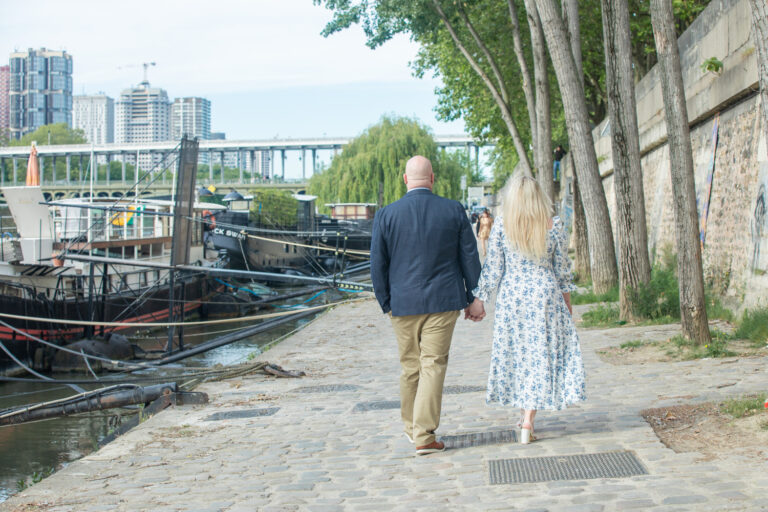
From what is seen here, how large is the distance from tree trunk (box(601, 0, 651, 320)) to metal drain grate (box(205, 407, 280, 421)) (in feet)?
20.3

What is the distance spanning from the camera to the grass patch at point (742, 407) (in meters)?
5.87

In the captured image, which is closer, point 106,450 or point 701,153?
point 106,450

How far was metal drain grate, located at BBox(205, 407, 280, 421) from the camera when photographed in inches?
313

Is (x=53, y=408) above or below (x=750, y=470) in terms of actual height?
below

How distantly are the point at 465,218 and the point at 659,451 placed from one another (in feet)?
6.41

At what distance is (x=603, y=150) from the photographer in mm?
26516

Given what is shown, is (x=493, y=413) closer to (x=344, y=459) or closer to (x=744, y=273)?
(x=344, y=459)

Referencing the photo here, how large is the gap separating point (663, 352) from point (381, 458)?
479 cm

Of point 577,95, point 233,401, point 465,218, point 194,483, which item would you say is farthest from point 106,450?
point 577,95

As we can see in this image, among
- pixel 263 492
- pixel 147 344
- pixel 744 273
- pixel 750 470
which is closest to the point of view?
pixel 750 470

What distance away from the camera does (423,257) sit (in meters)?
5.73

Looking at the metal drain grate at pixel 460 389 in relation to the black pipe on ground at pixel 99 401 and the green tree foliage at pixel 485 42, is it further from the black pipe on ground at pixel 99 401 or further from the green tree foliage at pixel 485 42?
the green tree foliage at pixel 485 42

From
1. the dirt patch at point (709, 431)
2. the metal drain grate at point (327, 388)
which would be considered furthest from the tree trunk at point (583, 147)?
the dirt patch at point (709, 431)

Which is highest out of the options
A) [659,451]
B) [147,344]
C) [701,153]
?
[701,153]
